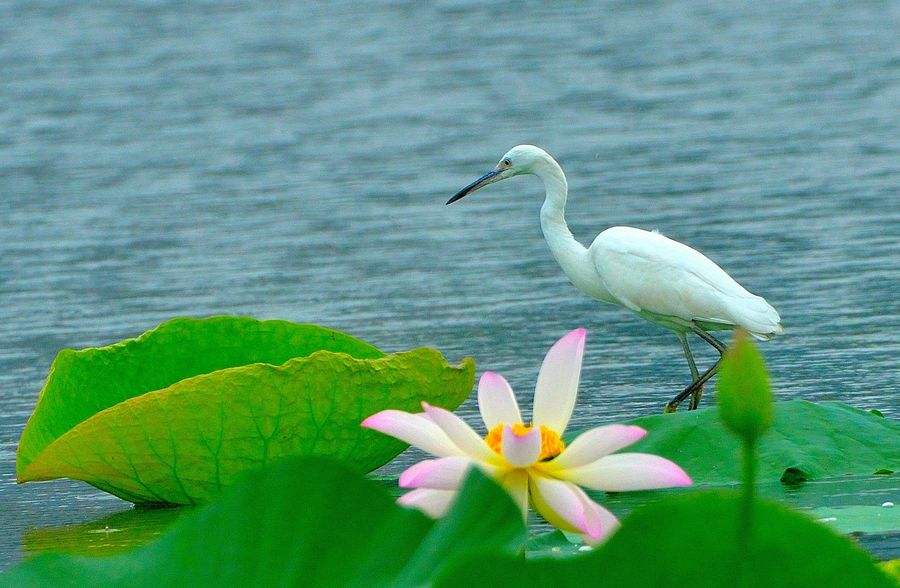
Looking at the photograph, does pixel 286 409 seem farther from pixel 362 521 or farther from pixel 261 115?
pixel 261 115

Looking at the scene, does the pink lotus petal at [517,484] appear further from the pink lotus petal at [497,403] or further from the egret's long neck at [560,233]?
the egret's long neck at [560,233]

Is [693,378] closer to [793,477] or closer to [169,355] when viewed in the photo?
[793,477]

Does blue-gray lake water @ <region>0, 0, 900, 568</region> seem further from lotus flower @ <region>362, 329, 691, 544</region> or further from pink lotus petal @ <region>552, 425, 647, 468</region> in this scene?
pink lotus petal @ <region>552, 425, 647, 468</region>

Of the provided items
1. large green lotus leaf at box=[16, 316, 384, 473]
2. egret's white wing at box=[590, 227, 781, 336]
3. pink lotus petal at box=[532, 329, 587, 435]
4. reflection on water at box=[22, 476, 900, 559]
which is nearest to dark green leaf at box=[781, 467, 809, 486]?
reflection on water at box=[22, 476, 900, 559]

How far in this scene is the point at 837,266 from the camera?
7.27 metres

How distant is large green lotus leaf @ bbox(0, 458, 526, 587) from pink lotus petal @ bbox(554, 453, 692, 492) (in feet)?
0.78

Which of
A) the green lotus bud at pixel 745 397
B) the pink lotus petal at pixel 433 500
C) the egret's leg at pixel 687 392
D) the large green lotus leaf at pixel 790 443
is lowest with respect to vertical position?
the egret's leg at pixel 687 392

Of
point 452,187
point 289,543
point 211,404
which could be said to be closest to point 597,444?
point 289,543

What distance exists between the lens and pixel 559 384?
1810mm

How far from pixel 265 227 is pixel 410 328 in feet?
9.51

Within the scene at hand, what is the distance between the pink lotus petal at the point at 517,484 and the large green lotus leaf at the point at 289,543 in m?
0.18

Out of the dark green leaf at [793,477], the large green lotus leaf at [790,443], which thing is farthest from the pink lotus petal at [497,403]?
the dark green leaf at [793,477]

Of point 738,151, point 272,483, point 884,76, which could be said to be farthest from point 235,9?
point 272,483

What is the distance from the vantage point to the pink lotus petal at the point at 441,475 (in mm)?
1676
